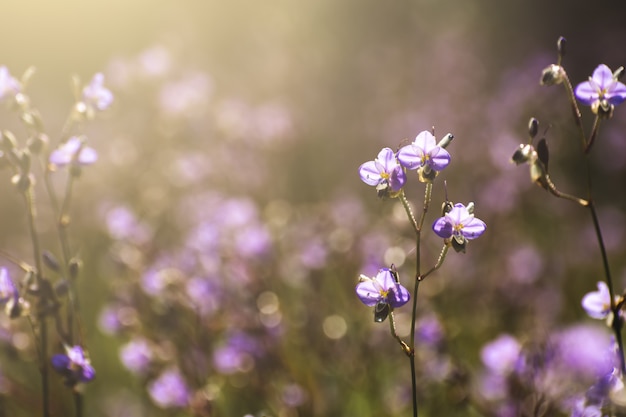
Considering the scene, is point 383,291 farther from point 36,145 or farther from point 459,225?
point 36,145

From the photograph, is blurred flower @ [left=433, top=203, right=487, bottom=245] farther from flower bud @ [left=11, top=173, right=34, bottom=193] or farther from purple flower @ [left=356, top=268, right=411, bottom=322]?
flower bud @ [left=11, top=173, right=34, bottom=193]

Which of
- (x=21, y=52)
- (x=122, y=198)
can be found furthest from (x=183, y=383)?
(x=21, y=52)

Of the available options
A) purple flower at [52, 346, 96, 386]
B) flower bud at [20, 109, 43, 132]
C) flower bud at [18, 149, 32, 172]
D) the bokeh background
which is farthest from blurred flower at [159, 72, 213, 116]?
purple flower at [52, 346, 96, 386]

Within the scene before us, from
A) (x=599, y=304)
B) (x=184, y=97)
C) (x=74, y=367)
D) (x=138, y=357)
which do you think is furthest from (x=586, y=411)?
(x=184, y=97)

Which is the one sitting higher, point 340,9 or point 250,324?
point 340,9

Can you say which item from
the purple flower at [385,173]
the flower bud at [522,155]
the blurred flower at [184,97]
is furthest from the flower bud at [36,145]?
the blurred flower at [184,97]

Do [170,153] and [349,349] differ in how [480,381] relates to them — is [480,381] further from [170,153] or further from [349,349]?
[170,153]
